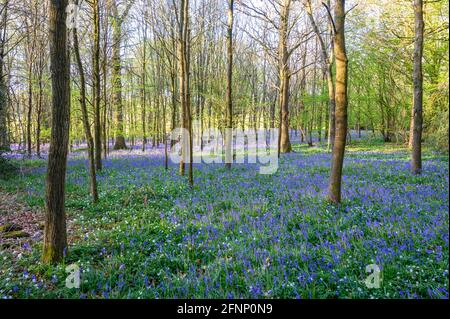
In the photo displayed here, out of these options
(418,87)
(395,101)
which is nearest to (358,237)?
(418,87)

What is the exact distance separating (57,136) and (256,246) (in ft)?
12.1

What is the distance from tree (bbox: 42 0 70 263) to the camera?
4.21 m

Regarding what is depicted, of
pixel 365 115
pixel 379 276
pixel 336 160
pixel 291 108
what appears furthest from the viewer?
pixel 291 108

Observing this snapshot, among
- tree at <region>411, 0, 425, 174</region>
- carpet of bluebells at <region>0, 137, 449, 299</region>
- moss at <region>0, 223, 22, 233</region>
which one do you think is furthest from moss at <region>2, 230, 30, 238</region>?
tree at <region>411, 0, 425, 174</region>

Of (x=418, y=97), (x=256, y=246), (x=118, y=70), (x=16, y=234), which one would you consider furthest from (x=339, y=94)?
(x=118, y=70)

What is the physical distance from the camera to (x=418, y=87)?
9.08 meters

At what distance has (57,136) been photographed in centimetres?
431

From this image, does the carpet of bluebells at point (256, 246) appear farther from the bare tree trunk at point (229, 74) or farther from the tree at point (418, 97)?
the bare tree trunk at point (229, 74)

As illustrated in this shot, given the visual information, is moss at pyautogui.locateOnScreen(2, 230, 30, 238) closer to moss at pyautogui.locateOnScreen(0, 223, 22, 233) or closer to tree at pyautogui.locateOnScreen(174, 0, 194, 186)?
moss at pyautogui.locateOnScreen(0, 223, 22, 233)

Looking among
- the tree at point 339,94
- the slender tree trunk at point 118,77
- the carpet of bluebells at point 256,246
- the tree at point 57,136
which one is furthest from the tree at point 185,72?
the tree at point 57,136

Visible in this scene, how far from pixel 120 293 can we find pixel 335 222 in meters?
3.98

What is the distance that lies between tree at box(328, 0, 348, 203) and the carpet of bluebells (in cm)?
75

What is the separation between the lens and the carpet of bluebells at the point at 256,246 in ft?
11.2

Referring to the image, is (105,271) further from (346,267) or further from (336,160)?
(336,160)
